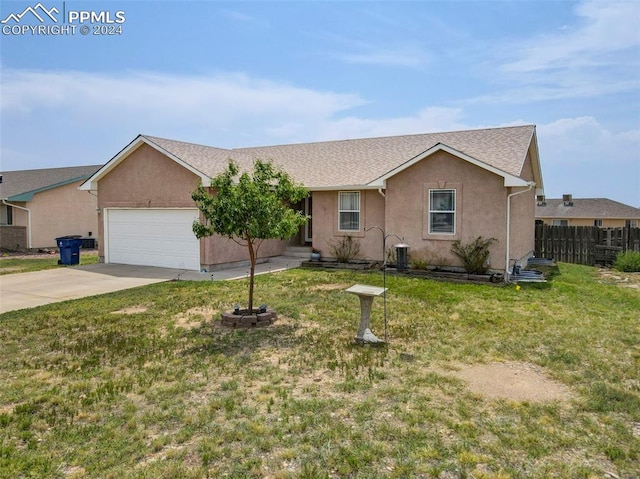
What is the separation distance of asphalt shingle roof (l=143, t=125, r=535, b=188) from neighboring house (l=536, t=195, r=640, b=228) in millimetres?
27895

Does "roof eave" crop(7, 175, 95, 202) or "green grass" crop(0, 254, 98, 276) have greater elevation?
"roof eave" crop(7, 175, 95, 202)

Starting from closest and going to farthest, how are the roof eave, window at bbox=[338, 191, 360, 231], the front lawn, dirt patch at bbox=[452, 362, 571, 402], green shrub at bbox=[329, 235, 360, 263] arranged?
dirt patch at bbox=[452, 362, 571, 402] → the front lawn → green shrub at bbox=[329, 235, 360, 263] → window at bbox=[338, 191, 360, 231] → the roof eave

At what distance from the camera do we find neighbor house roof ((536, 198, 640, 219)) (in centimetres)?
4134

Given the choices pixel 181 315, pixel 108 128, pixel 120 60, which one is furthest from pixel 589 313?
pixel 108 128

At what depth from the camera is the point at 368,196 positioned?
1608cm

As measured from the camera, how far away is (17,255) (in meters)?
21.8

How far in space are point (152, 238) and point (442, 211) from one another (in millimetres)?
10178

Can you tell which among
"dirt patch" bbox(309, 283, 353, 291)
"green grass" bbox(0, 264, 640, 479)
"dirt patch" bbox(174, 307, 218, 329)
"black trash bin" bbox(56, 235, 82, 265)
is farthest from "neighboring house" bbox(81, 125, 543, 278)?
"dirt patch" bbox(174, 307, 218, 329)

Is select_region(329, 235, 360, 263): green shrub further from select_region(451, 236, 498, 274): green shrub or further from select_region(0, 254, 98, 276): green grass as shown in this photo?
select_region(0, 254, 98, 276): green grass

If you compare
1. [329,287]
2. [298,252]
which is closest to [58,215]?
[298,252]

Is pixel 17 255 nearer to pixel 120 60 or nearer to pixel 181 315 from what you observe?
pixel 120 60

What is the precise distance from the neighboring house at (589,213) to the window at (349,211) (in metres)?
30.8

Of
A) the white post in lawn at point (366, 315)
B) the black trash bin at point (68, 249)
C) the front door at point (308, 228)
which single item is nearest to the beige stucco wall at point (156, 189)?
the black trash bin at point (68, 249)

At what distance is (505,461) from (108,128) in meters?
19.9
